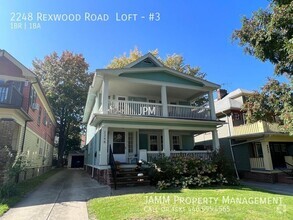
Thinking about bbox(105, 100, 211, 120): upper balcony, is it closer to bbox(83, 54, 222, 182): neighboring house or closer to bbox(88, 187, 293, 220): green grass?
bbox(83, 54, 222, 182): neighboring house

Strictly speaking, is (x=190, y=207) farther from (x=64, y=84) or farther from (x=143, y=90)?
(x=64, y=84)

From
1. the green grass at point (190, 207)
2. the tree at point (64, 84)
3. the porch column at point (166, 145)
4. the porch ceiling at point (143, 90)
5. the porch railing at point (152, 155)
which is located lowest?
the green grass at point (190, 207)

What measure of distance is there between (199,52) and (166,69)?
177 inches

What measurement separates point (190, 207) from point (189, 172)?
14.4 ft

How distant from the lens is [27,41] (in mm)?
12148

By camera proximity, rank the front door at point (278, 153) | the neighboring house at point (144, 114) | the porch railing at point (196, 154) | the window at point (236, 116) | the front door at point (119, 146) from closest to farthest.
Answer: the neighboring house at point (144, 114)
the porch railing at point (196, 154)
the front door at point (119, 146)
the front door at point (278, 153)
the window at point (236, 116)

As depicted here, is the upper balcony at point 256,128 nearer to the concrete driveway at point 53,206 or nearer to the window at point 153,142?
the window at point 153,142

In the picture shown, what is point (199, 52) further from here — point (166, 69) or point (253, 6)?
point (253, 6)

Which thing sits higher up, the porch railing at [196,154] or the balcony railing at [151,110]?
the balcony railing at [151,110]

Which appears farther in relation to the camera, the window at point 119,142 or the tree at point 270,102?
the window at point 119,142

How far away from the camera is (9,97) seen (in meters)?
10.6

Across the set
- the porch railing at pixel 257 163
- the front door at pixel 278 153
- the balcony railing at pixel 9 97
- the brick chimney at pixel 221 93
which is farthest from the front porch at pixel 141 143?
the brick chimney at pixel 221 93

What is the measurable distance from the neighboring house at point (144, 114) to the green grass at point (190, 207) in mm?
3910

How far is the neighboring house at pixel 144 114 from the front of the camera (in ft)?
39.8
